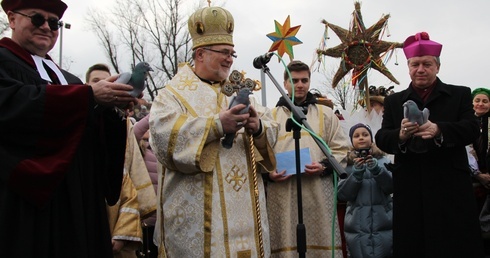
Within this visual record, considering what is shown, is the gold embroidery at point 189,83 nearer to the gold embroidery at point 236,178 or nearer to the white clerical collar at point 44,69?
the gold embroidery at point 236,178

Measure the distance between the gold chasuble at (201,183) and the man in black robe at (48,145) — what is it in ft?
1.96

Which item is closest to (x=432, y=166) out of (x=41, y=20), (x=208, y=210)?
(x=208, y=210)

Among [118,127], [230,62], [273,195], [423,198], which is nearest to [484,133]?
[423,198]

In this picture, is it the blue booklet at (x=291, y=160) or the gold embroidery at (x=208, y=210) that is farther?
the blue booklet at (x=291, y=160)

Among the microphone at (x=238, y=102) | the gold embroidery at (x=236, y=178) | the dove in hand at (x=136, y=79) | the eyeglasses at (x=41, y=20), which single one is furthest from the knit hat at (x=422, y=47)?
the eyeglasses at (x=41, y=20)

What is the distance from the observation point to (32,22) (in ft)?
10.2

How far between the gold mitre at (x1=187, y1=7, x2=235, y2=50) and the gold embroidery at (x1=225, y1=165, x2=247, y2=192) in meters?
0.97

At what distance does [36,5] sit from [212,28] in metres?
1.45

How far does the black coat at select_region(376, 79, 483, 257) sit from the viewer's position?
14.1 ft

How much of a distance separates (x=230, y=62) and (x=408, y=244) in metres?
2.00

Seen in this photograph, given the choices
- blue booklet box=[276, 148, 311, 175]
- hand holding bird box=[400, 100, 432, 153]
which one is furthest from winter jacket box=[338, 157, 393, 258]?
hand holding bird box=[400, 100, 432, 153]

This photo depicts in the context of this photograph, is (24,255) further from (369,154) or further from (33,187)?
(369,154)

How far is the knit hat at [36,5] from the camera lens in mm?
3146

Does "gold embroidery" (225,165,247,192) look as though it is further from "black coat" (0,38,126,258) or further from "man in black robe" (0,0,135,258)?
"black coat" (0,38,126,258)
